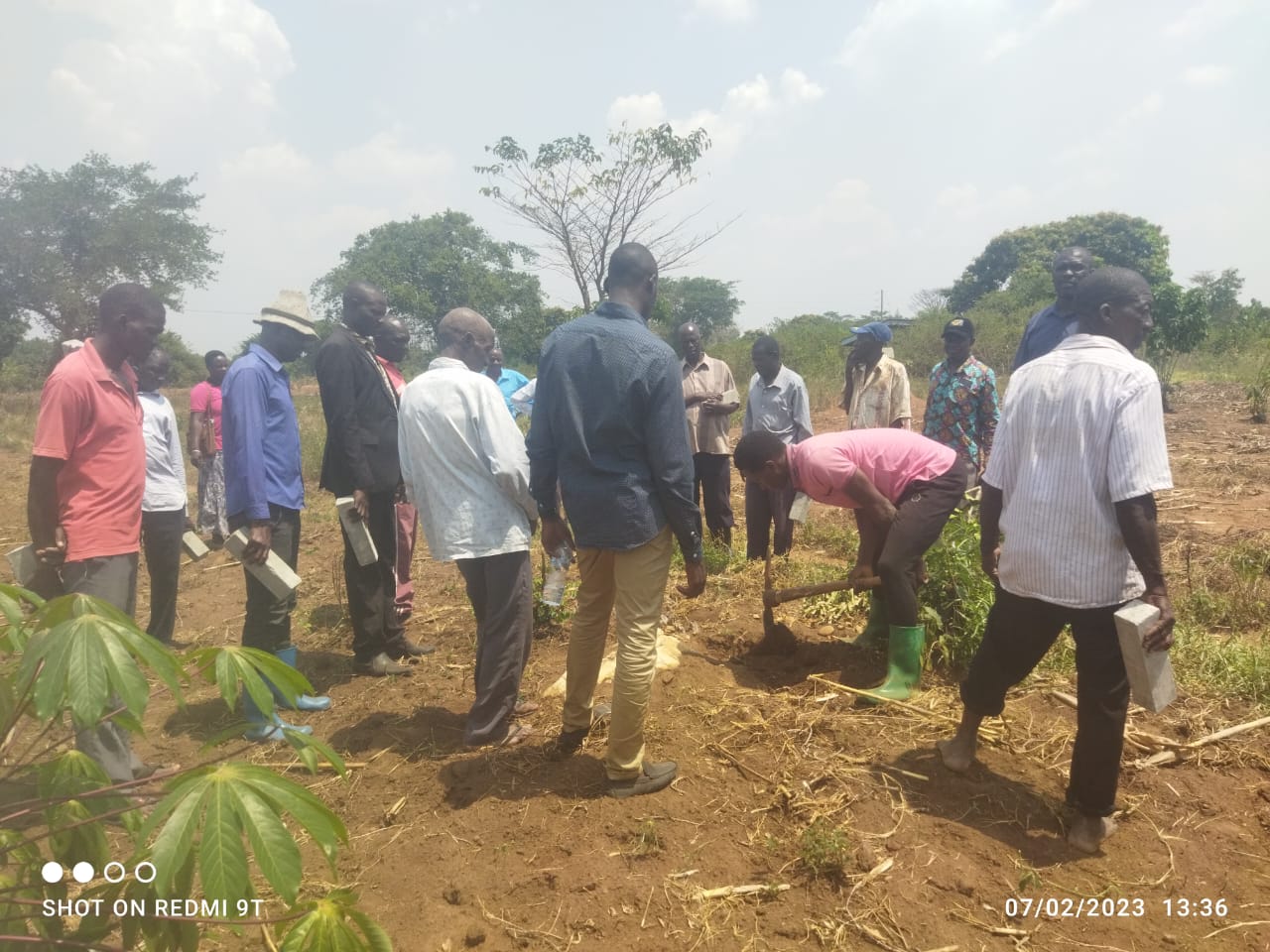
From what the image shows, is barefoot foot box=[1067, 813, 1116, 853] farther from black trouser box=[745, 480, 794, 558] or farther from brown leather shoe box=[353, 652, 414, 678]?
brown leather shoe box=[353, 652, 414, 678]

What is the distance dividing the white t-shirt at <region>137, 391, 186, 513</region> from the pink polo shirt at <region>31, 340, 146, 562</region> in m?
1.54

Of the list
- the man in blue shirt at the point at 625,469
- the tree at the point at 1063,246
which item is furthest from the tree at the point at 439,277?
the man in blue shirt at the point at 625,469

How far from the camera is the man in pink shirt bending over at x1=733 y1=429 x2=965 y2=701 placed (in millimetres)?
3477

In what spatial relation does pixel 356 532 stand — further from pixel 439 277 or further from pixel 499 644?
pixel 439 277

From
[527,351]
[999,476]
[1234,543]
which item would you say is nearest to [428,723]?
[999,476]

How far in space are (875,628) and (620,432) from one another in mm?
2178

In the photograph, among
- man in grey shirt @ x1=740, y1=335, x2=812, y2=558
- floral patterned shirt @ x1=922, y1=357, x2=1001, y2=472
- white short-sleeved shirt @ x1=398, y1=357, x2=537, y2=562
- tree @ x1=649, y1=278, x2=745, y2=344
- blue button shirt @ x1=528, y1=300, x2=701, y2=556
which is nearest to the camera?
blue button shirt @ x1=528, y1=300, x2=701, y2=556

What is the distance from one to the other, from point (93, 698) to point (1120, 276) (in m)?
3.06

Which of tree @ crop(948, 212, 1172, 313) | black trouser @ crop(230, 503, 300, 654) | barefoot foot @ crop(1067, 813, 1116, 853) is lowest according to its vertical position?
barefoot foot @ crop(1067, 813, 1116, 853)

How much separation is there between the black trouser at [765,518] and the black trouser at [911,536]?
1917 millimetres

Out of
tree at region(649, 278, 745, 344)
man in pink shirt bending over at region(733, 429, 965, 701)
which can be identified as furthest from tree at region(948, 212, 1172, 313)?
man in pink shirt bending over at region(733, 429, 965, 701)

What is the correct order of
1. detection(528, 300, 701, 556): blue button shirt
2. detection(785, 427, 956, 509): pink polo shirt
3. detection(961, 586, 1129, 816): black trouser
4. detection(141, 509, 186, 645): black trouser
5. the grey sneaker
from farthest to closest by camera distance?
detection(141, 509, 186, 645): black trouser
detection(785, 427, 956, 509): pink polo shirt
the grey sneaker
detection(528, 300, 701, 556): blue button shirt
detection(961, 586, 1129, 816): black trouser

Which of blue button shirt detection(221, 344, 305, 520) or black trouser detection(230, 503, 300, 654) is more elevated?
blue button shirt detection(221, 344, 305, 520)

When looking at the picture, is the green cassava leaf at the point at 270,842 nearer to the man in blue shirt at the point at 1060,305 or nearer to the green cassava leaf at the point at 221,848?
the green cassava leaf at the point at 221,848
